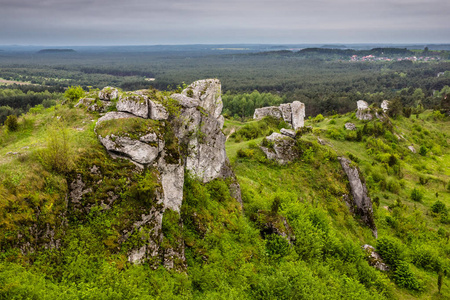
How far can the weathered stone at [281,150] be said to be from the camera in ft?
98.0

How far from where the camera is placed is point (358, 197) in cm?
2836

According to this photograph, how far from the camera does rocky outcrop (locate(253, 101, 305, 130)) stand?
52531 mm

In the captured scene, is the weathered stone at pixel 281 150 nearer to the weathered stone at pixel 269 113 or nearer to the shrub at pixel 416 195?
the weathered stone at pixel 269 113

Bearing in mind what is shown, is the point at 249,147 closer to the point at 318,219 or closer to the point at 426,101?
the point at 318,219

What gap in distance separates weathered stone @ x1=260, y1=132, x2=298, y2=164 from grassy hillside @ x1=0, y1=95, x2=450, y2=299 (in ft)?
2.96

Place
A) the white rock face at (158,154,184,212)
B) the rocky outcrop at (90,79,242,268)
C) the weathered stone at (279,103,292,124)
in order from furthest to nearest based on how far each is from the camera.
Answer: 1. the weathered stone at (279,103,292,124)
2. the white rock face at (158,154,184,212)
3. the rocky outcrop at (90,79,242,268)

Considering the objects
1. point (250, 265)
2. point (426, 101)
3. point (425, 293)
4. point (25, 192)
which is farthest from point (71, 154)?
point (426, 101)

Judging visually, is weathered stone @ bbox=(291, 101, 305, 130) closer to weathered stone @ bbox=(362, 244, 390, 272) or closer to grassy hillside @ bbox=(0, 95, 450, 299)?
grassy hillside @ bbox=(0, 95, 450, 299)

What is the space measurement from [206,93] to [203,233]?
11.4 m

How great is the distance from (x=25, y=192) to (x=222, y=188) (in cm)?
1132

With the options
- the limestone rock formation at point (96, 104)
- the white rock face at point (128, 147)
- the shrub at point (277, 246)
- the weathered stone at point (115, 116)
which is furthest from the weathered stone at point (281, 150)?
the white rock face at point (128, 147)

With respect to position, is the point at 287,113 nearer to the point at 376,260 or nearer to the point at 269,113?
the point at 269,113

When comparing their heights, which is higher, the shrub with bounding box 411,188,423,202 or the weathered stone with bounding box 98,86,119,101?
the weathered stone with bounding box 98,86,119,101

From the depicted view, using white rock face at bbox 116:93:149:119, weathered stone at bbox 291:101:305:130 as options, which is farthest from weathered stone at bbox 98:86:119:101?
weathered stone at bbox 291:101:305:130
